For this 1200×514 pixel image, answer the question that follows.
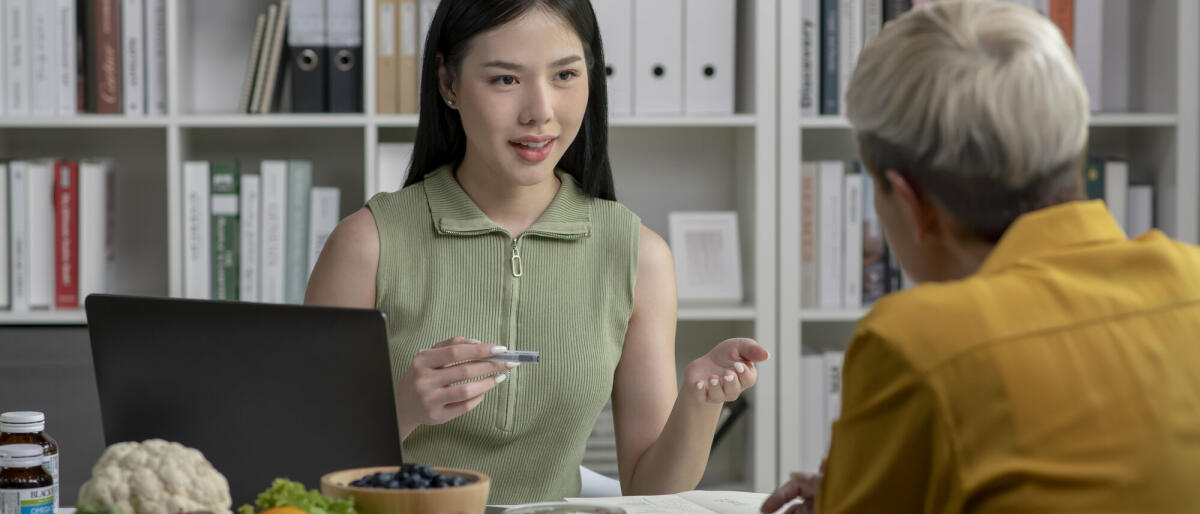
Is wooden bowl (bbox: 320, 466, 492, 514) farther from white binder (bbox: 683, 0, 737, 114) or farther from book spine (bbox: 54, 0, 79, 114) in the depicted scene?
book spine (bbox: 54, 0, 79, 114)

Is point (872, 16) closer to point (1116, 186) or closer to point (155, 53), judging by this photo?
point (1116, 186)

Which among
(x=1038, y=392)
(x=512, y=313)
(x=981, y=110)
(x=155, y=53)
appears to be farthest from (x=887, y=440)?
(x=155, y=53)

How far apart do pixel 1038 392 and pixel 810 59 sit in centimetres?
180

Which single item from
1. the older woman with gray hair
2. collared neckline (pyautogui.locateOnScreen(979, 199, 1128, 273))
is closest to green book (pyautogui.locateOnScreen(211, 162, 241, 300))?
the older woman with gray hair

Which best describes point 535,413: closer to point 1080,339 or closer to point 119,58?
point 1080,339

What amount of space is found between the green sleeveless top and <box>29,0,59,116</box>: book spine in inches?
44.0

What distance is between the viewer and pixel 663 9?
239cm

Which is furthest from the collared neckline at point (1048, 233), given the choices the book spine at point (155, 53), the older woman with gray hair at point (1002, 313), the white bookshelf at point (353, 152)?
the book spine at point (155, 53)

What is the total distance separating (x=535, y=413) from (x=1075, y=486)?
937 millimetres

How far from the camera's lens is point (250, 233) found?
7.78 ft

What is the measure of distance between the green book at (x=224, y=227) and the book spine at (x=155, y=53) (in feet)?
0.64

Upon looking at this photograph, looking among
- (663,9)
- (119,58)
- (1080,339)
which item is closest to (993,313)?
(1080,339)

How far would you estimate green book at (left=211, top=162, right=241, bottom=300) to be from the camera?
236 centimetres

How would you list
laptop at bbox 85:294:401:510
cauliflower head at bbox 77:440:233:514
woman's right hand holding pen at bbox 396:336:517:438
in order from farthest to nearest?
woman's right hand holding pen at bbox 396:336:517:438 → laptop at bbox 85:294:401:510 → cauliflower head at bbox 77:440:233:514
